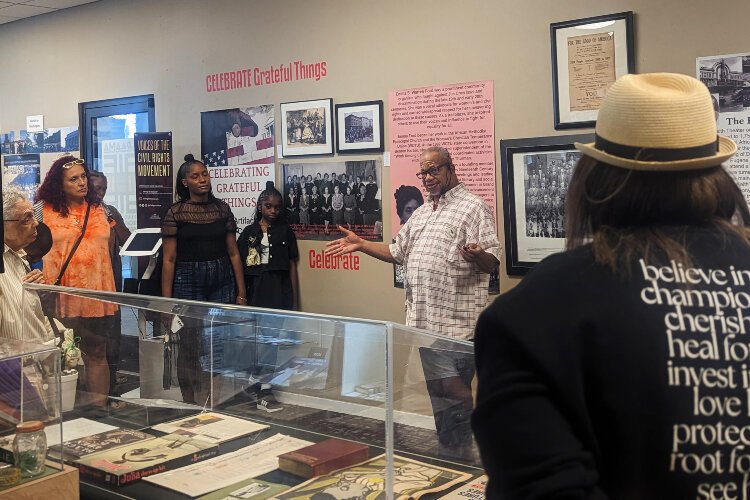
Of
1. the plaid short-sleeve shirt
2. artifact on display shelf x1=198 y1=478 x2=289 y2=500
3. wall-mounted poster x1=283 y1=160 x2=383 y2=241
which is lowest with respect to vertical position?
artifact on display shelf x1=198 y1=478 x2=289 y2=500

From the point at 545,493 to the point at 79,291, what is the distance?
2.63 m

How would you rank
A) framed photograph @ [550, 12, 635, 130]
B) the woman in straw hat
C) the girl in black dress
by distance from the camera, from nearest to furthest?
the woman in straw hat, framed photograph @ [550, 12, 635, 130], the girl in black dress

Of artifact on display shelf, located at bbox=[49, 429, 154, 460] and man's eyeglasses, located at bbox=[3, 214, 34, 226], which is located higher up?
man's eyeglasses, located at bbox=[3, 214, 34, 226]

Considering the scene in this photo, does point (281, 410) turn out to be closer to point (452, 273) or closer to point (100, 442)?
point (100, 442)

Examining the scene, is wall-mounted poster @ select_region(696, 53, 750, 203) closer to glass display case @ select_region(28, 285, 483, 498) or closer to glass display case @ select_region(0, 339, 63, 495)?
glass display case @ select_region(28, 285, 483, 498)

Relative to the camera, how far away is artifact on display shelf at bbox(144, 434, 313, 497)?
6.88 feet

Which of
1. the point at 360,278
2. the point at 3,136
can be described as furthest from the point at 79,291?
the point at 3,136

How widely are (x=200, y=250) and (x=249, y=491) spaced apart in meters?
3.39

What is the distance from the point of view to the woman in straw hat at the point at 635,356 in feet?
3.12

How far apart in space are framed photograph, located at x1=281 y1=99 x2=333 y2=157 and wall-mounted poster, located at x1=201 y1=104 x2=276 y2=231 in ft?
0.51

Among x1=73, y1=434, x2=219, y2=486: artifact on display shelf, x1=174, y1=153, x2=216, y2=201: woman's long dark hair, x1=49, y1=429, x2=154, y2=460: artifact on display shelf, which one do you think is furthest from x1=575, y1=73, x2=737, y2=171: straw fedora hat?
x1=174, y1=153, x2=216, y2=201: woman's long dark hair

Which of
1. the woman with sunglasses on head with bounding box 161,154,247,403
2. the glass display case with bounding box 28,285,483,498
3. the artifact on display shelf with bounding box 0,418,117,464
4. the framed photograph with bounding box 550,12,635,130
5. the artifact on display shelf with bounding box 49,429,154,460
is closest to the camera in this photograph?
the glass display case with bounding box 28,285,483,498

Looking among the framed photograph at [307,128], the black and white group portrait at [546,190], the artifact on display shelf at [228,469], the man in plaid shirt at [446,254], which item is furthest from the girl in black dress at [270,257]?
the artifact on display shelf at [228,469]

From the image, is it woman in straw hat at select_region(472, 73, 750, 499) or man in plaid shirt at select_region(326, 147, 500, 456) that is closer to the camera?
woman in straw hat at select_region(472, 73, 750, 499)
